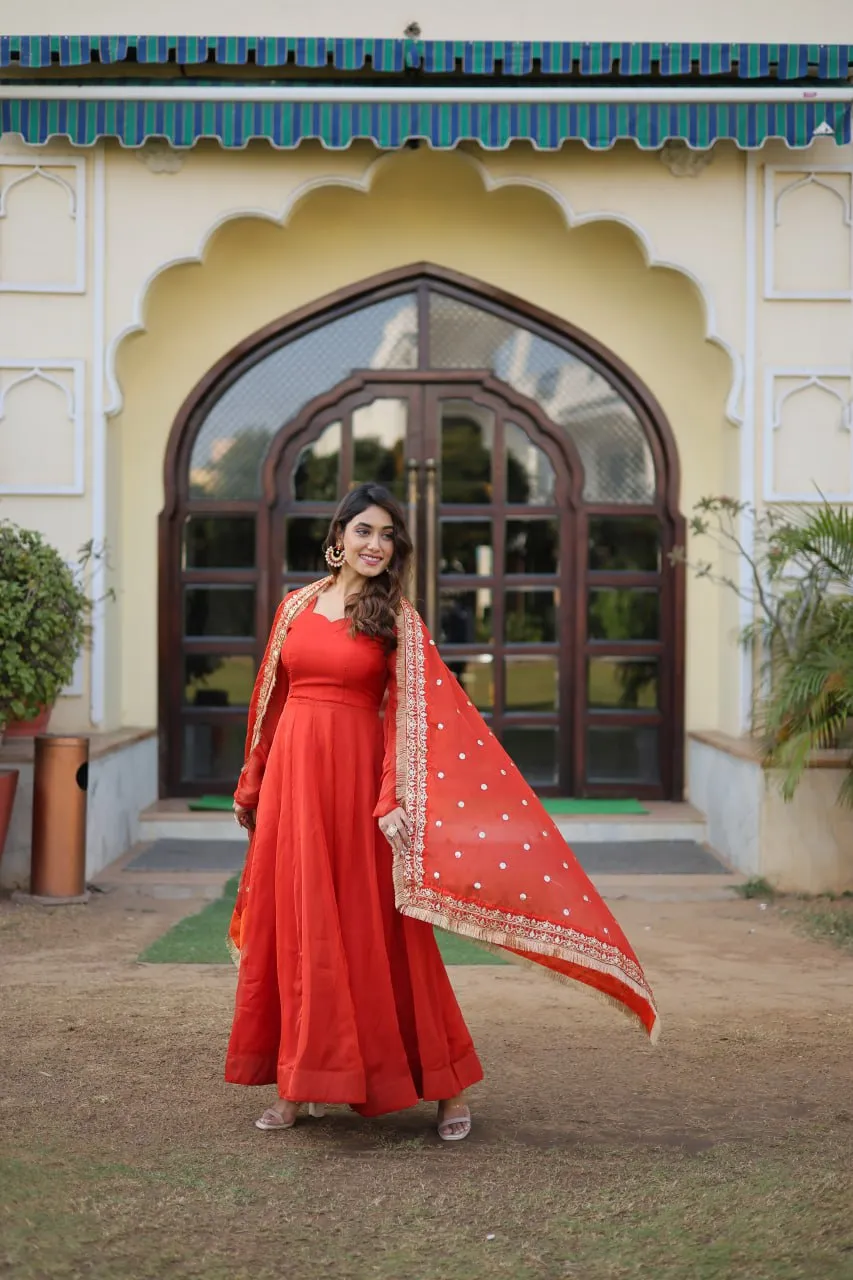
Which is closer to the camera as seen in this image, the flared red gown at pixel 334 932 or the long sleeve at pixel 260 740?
the flared red gown at pixel 334 932

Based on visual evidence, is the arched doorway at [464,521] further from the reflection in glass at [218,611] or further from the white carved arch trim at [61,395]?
the white carved arch trim at [61,395]

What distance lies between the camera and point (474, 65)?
7.22 metres

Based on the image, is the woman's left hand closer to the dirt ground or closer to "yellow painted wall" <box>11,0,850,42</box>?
the dirt ground

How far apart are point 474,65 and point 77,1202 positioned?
230 inches

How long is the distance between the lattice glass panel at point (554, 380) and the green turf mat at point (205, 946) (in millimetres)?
3295

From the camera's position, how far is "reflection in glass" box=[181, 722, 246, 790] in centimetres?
845

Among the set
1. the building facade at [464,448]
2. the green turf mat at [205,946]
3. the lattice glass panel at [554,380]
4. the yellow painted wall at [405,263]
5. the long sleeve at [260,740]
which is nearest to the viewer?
the long sleeve at [260,740]

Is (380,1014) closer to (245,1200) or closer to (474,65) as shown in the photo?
(245,1200)

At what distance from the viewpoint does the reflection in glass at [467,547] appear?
27.6ft

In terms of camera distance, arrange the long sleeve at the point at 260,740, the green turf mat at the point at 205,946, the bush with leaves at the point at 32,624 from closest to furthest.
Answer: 1. the long sleeve at the point at 260,740
2. the green turf mat at the point at 205,946
3. the bush with leaves at the point at 32,624

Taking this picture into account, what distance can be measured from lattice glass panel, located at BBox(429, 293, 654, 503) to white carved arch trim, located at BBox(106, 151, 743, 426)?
2.77 ft

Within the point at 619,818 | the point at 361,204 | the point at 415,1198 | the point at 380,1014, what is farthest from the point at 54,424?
the point at 415,1198

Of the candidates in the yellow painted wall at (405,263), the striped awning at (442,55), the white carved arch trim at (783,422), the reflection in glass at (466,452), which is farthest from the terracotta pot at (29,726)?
the white carved arch trim at (783,422)

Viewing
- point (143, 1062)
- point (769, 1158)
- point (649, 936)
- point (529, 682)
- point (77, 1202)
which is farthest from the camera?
point (529, 682)
